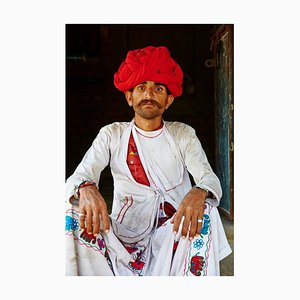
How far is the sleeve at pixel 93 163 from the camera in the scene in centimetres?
224

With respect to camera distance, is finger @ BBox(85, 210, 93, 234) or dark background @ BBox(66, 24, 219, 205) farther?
dark background @ BBox(66, 24, 219, 205)

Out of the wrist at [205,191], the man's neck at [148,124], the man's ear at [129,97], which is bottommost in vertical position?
the wrist at [205,191]

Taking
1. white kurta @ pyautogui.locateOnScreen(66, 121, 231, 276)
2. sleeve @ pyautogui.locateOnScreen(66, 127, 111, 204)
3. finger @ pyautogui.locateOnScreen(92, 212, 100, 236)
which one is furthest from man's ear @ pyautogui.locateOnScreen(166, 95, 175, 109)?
finger @ pyautogui.locateOnScreen(92, 212, 100, 236)

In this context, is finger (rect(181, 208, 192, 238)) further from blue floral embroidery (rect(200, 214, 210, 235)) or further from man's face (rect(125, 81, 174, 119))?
man's face (rect(125, 81, 174, 119))

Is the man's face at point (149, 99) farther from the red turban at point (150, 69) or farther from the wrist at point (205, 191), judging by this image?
the wrist at point (205, 191)

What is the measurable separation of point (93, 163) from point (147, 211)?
360 mm

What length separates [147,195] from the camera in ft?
7.65

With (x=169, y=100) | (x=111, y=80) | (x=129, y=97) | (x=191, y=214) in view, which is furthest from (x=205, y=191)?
(x=111, y=80)

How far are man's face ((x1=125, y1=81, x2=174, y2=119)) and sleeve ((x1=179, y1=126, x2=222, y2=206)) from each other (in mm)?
179

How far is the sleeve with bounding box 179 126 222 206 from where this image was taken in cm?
225

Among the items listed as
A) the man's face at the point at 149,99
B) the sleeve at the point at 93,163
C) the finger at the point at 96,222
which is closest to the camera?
the finger at the point at 96,222

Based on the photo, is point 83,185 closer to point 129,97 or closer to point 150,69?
point 129,97

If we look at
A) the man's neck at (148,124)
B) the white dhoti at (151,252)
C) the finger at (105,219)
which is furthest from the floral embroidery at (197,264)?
the man's neck at (148,124)

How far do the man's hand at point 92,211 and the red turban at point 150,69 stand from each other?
61 centimetres
